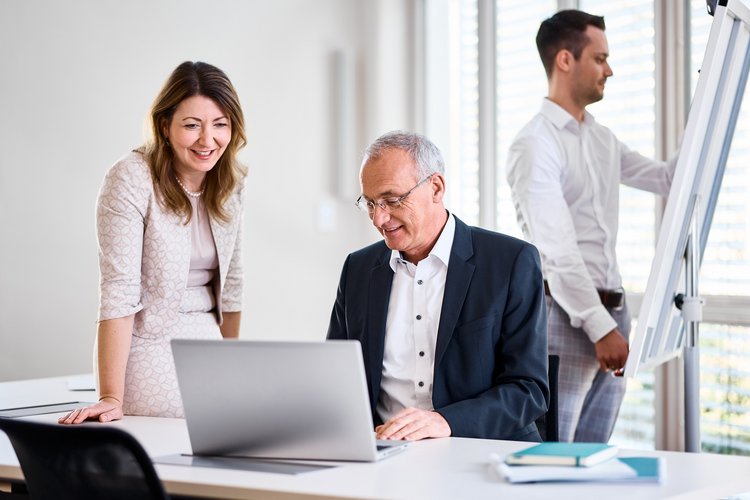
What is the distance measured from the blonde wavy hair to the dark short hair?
1.07 meters

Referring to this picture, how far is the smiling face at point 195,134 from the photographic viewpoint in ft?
7.63

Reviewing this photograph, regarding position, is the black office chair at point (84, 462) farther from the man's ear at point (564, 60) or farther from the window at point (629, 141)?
the window at point (629, 141)

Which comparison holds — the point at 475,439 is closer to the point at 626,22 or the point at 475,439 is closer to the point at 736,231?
the point at 736,231

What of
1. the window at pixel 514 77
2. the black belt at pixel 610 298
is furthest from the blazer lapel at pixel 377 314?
the window at pixel 514 77

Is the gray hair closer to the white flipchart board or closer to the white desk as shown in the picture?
the white flipchart board

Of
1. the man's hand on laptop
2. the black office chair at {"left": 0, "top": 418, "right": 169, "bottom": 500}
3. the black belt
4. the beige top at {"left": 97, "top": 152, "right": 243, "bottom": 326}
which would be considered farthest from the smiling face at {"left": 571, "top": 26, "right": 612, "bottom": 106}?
the black office chair at {"left": 0, "top": 418, "right": 169, "bottom": 500}

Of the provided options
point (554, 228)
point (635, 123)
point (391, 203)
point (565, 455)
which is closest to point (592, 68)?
point (554, 228)

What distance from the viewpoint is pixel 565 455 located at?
145 centimetres

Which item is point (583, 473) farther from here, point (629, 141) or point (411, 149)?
point (629, 141)

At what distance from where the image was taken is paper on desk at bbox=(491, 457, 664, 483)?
4.58ft

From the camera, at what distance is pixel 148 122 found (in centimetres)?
238

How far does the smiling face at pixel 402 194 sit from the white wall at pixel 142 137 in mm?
1551

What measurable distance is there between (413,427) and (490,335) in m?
0.36

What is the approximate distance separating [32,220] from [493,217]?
206 centimetres
